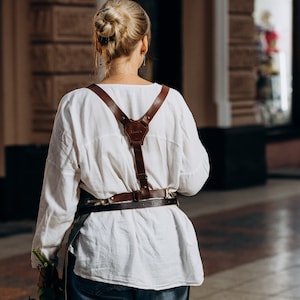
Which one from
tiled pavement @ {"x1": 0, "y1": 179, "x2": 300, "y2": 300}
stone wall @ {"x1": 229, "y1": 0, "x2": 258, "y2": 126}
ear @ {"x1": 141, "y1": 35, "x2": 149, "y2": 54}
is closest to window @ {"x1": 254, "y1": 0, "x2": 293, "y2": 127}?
stone wall @ {"x1": 229, "y1": 0, "x2": 258, "y2": 126}

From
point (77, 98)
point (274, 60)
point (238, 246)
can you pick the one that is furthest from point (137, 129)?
point (274, 60)

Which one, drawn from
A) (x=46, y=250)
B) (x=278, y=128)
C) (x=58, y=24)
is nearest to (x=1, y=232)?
(x=58, y=24)

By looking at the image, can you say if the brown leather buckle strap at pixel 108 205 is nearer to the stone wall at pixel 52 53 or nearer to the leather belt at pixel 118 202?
the leather belt at pixel 118 202

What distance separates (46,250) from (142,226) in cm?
36

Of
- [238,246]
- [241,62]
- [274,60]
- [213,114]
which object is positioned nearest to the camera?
→ [238,246]

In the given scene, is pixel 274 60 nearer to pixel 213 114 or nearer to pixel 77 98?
pixel 213 114

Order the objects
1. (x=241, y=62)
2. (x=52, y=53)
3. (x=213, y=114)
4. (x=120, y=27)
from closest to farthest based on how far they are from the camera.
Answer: (x=120, y=27)
(x=52, y=53)
(x=213, y=114)
(x=241, y=62)

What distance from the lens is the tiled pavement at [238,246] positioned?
24.7 feet

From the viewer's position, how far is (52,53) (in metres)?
11.0

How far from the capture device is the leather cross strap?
3.62 metres

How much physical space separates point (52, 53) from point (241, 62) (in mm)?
3741

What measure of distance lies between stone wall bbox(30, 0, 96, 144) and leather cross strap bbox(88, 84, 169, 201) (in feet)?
24.4

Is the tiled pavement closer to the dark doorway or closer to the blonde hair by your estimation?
the dark doorway

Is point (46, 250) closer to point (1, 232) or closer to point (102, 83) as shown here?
point (102, 83)
